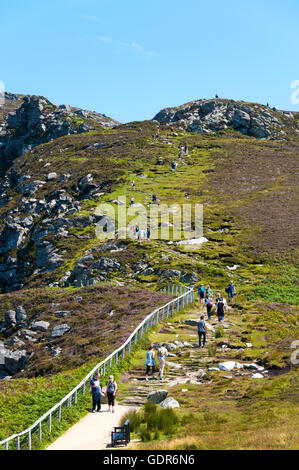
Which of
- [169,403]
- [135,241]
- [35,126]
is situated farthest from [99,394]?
[35,126]

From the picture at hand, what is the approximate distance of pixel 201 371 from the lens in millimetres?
23609

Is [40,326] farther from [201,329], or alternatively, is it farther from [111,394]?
[111,394]

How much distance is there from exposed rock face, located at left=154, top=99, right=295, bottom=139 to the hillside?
0.36 metres

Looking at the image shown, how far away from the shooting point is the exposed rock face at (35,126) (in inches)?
5607

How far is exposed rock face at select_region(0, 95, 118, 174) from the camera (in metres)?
142

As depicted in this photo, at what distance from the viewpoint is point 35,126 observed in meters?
151

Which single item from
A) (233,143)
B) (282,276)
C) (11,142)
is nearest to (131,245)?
(282,276)

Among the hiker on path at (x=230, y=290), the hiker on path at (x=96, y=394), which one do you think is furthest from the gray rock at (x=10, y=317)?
the hiker on path at (x=96, y=394)

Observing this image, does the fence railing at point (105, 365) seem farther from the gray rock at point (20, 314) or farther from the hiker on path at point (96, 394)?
the gray rock at point (20, 314)

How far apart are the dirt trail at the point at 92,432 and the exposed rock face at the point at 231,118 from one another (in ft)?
368

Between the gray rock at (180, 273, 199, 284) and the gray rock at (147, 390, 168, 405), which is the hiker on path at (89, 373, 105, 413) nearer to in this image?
the gray rock at (147, 390, 168, 405)

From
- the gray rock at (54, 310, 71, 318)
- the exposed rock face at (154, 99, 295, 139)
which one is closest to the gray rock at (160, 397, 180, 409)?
the gray rock at (54, 310, 71, 318)

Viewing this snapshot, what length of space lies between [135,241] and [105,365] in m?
37.8
